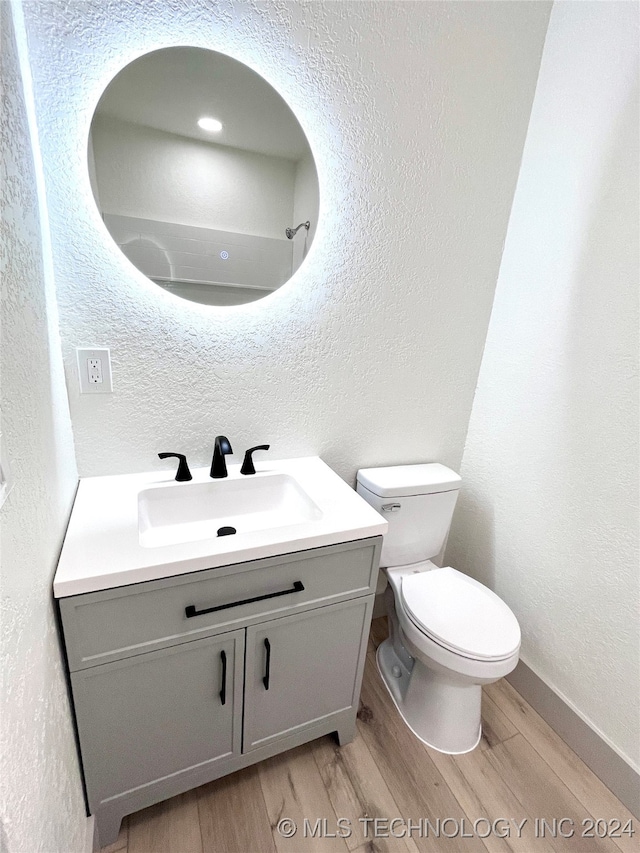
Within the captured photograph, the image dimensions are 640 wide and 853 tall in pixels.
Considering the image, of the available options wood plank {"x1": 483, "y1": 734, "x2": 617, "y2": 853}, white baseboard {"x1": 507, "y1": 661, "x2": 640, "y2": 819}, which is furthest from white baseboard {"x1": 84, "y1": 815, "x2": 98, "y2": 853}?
white baseboard {"x1": 507, "y1": 661, "x2": 640, "y2": 819}

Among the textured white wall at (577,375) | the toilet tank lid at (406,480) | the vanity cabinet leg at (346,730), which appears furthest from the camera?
the toilet tank lid at (406,480)

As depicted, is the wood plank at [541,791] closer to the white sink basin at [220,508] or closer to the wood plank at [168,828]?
the wood plank at [168,828]

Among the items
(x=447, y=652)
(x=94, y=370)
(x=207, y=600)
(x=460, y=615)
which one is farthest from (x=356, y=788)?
(x=94, y=370)

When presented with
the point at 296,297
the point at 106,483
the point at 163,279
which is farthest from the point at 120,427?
the point at 296,297

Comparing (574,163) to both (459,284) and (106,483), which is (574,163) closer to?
(459,284)

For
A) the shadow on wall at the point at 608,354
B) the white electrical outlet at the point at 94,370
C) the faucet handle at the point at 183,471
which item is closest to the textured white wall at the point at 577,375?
the shadow on wall at the point at 608,354

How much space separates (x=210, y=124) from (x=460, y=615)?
66.0 inches

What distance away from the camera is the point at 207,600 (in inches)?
36.3

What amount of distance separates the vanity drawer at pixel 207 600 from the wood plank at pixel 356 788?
621 mm

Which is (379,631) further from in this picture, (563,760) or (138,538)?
(138,538)

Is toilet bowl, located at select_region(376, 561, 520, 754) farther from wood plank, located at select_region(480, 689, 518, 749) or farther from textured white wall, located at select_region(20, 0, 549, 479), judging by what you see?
textured white wall, located at select_region(20, 0, 549, 479)

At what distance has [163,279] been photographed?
110cm

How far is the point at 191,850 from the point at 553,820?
3.46 ft

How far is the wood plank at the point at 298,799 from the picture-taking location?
1.06 m
